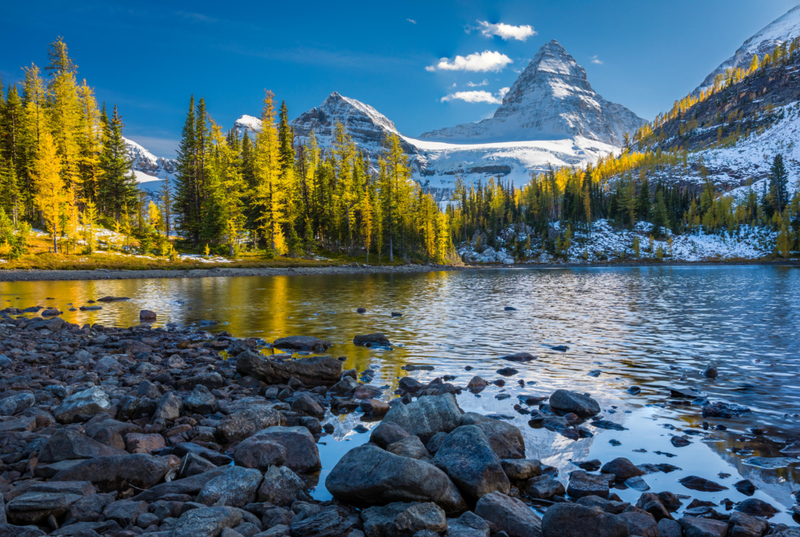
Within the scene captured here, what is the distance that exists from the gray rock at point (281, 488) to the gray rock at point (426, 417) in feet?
6.72

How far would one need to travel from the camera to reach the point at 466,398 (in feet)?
31.7

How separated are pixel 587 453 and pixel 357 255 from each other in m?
76.5

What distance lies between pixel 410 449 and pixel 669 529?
3.18 m

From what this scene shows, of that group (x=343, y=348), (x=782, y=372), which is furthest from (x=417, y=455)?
(x=782, y=372)

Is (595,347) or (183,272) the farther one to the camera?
(183,272)

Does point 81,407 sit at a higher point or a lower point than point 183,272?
lower

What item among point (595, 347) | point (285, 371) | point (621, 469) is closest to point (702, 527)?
point (621, 469)

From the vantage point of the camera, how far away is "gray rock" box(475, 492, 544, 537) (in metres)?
4.55

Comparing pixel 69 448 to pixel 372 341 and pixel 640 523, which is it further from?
pixel 372 341

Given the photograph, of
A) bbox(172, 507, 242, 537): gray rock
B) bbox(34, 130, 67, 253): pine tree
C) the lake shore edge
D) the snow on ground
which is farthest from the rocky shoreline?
the snow on ground

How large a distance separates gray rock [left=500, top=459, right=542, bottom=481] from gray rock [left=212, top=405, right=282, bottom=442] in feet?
13.3

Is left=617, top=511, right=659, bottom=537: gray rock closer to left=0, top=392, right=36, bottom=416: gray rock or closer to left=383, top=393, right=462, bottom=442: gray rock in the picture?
left=383, top=393, right=462, bottom=442: gray rock

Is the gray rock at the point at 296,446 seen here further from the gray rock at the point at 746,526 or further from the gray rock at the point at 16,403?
the gray rock at the point at 746,526

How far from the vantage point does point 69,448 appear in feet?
18.2
